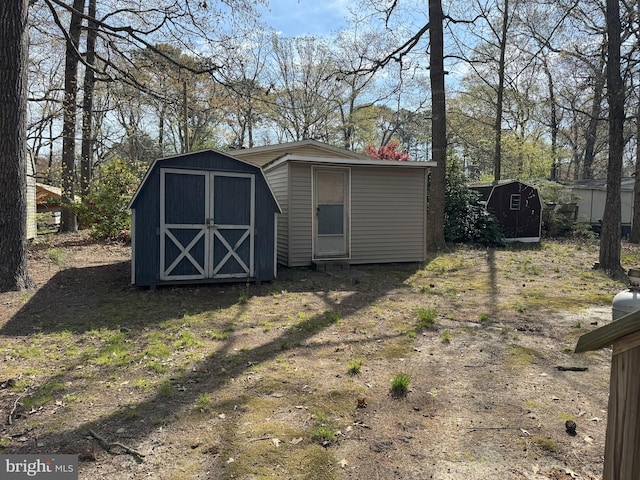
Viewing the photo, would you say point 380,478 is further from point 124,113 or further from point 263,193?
point 124,113

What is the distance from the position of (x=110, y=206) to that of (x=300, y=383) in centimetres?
1064

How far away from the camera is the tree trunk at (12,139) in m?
5.78

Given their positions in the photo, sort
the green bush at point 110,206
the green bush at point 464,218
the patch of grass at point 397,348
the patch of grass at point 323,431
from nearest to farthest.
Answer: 1. the patch of grass at point 323,431
2. the patch of grass at point 397,348
3. the green bush at point 110,206
4. the green bush at point 464,218

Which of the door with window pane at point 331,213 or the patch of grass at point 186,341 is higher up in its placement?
the door with window pane at point 331,213

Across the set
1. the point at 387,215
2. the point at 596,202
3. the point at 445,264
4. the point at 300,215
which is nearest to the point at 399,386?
the point at 300,215

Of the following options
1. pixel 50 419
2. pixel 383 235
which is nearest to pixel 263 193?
pixel 383 235

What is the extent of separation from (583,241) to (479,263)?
8.12 metres

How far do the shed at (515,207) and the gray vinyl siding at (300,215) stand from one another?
8209 mm

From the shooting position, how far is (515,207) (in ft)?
49.4

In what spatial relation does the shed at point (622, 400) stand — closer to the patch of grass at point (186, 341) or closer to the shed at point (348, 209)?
the patch of grass at point (186, 341)

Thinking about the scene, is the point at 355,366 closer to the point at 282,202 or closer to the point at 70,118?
the point at 282,202

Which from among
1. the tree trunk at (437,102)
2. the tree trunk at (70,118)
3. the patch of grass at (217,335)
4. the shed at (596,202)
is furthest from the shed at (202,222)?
the shed at (596,202)

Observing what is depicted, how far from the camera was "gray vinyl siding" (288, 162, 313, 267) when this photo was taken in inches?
347

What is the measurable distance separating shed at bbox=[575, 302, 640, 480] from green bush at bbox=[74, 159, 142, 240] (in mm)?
12509
